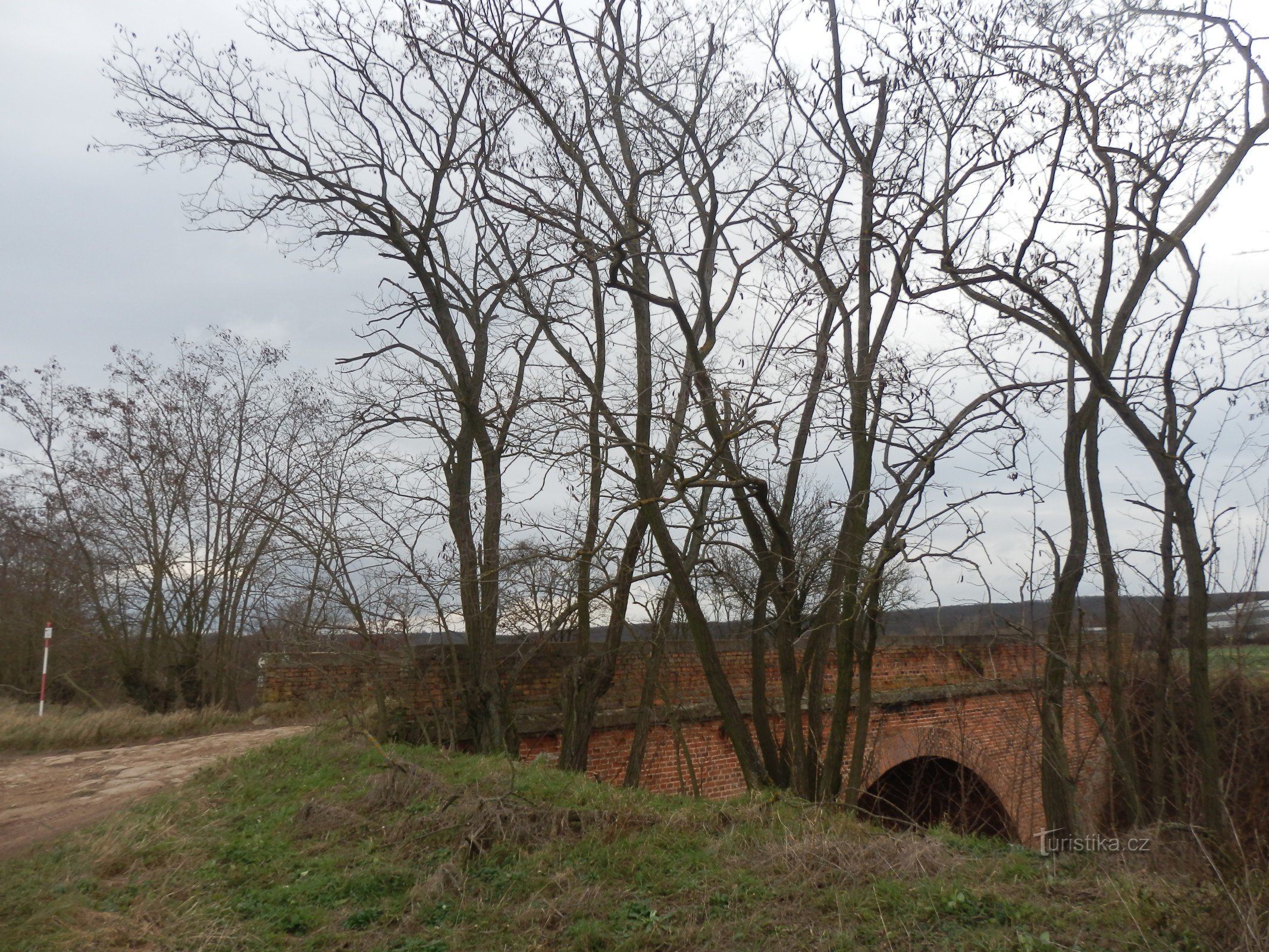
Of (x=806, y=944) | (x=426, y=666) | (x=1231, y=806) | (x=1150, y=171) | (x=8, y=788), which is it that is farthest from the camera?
(x=426, y=666)

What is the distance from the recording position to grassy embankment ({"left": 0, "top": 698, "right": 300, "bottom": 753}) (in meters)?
11.7

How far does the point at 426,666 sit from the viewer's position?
10.2m

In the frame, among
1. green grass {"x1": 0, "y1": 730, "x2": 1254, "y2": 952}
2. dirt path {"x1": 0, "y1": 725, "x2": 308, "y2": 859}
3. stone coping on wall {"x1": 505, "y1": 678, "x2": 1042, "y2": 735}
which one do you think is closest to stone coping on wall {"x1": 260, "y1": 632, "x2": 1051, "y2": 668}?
stone coping on wall {"x1": 505, "y1": 678, "x2": 1042, "y2": 735}

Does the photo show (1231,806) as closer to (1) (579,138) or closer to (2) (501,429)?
(2) (501,429)

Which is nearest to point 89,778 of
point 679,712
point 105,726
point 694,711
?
point 105,726

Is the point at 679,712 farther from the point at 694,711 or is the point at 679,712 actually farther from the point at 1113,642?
the point at 1113,642


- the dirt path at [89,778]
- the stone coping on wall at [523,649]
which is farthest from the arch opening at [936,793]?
the dirt path at [89,778]

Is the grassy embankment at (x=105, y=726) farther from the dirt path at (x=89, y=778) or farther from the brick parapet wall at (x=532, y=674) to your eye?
the brick parapet wall at (x=532, y=674)

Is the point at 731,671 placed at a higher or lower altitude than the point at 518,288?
lower

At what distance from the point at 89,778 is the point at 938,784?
12.4m

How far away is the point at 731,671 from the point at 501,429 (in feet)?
16.7

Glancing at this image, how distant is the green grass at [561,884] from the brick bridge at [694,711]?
2741 millimetres

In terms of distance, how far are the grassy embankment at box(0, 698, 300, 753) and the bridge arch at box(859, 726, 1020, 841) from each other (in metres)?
7.74

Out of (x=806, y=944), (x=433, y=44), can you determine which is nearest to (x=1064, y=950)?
(x=806, y=944)
